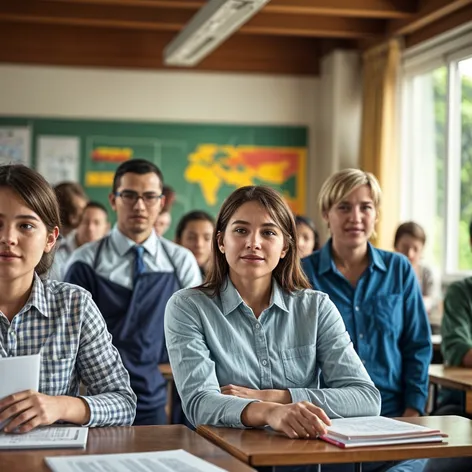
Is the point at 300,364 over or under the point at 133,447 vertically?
over

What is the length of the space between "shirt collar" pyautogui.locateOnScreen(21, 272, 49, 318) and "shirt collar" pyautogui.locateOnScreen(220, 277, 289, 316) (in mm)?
547

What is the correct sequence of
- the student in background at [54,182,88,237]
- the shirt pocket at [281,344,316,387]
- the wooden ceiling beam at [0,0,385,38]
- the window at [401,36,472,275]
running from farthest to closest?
1. the wooden ceiling beam at [0,0,385,38]
2. the window at [401,36,472,275]
3. the student in background at [54,182,88,237]
4. the shirt pocket at [281,344,316,387]

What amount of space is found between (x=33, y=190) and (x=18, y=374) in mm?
509

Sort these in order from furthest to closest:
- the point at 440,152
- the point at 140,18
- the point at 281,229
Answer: the point at 440,152, the point at 140,18, the point at 281,229

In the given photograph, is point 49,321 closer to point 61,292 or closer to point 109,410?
point 61,292

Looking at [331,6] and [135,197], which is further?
[331,6]

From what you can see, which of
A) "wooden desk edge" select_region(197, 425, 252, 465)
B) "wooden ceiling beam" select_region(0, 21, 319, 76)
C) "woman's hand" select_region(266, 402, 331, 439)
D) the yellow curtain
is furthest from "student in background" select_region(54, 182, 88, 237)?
"woman's hand" select_region(266, 402, 331, 439)

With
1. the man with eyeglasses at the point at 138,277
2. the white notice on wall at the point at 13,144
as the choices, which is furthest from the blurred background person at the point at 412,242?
the white notice on wall at the point at 13,144

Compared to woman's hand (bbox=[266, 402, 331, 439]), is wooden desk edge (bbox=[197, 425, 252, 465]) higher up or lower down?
lower down

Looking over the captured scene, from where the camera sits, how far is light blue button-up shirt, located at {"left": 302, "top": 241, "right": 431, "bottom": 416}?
346 centimetres

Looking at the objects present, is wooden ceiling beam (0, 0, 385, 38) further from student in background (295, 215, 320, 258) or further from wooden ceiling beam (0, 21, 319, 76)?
student in background (295, 215, 320, 258)

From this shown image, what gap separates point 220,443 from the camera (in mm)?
2260

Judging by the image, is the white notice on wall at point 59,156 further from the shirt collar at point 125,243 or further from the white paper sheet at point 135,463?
the white paper sheet at point 135,463

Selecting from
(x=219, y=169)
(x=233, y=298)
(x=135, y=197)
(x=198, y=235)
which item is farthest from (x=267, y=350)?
(x=219, y=169)
